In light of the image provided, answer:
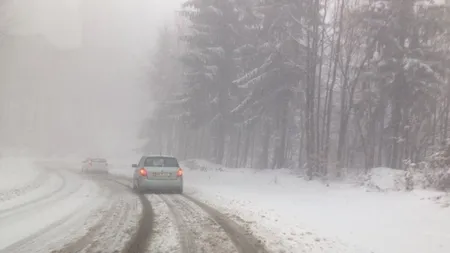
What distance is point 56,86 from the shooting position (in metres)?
97.8

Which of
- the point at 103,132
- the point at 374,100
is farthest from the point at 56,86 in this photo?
the point at 374,100

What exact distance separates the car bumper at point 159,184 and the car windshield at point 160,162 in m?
0.75

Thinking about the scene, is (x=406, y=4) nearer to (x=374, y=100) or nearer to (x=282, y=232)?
(x=374, y=100)

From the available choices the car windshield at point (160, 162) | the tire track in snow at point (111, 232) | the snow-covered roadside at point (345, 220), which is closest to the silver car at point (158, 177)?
the car windshield at point (160, 162)

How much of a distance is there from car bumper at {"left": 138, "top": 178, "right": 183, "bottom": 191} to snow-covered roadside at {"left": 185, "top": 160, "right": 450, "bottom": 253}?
1159 millimetres

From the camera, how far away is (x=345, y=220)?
11164 millimetres

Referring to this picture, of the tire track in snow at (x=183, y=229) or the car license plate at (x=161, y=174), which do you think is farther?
the car license plate at (x=161, y=174)

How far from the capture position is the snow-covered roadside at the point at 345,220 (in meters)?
8.23

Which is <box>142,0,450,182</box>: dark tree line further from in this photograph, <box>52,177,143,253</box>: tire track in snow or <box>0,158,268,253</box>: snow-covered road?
<box>52,177,143,253</box>: tire track in snow

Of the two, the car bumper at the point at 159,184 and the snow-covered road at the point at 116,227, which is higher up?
the car bumper at the point at 159,184

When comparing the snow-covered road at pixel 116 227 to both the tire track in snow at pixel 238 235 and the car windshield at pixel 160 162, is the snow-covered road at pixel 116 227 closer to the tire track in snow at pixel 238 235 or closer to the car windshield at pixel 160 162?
the tire track in snow at pixel 238 235

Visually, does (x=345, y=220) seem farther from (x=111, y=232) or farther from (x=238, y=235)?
(x=111, y=232)

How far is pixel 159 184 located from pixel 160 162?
112cm

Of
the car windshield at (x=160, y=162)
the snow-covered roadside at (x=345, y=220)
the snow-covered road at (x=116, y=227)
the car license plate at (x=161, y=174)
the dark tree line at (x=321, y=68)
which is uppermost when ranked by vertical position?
the dark tree line at (x=321, y=68)
